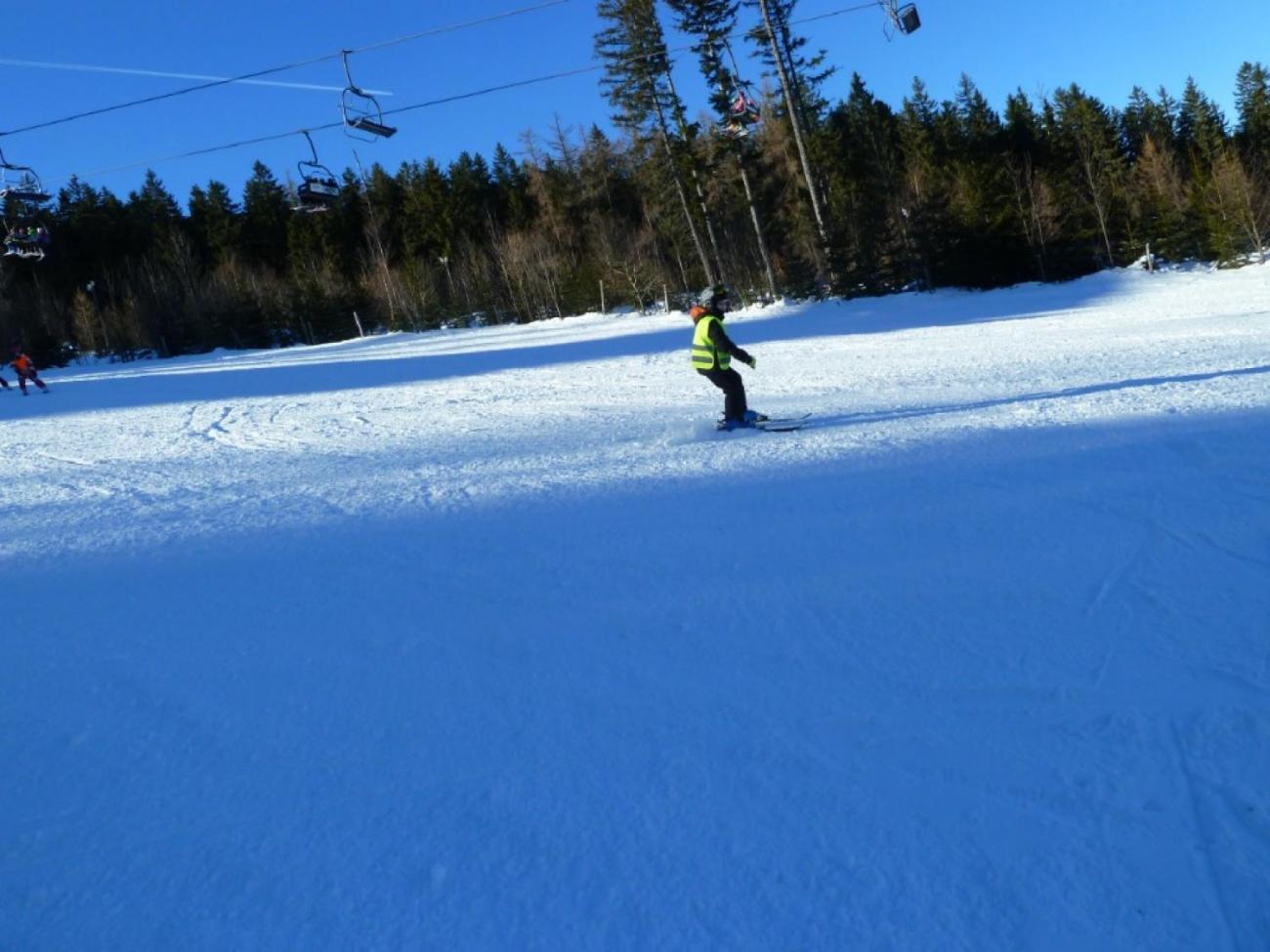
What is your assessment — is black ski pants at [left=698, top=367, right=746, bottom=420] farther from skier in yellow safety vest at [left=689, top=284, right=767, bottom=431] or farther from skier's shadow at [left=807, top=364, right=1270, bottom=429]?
skier's shadow at [left=807, top=364, right=1270, bottom=429]

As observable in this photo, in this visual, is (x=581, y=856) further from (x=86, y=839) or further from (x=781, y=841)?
(x=86, y=839)

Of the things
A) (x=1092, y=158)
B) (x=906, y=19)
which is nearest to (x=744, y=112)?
(x=906, y=19)

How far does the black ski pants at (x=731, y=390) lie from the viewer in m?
8.97

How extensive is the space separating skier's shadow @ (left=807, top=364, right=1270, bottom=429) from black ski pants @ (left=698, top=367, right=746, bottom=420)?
81 centimetres

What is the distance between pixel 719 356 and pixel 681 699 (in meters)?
5.92

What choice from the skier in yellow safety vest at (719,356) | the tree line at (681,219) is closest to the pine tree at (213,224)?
the tree line at (681,219)

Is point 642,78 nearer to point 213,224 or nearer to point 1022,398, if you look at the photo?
point 1022,398

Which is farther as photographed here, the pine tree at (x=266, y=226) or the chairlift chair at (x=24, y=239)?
the pine tree at (x=266, y=226)

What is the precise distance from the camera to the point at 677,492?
6.85 meters

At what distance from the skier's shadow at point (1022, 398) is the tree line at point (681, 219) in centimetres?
1191

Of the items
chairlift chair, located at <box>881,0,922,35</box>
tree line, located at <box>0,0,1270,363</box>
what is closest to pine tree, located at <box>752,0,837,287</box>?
tree line, located at <box>0,0,1270,363</box>

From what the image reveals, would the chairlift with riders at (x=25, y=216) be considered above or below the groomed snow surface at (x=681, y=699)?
above

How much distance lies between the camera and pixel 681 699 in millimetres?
3510

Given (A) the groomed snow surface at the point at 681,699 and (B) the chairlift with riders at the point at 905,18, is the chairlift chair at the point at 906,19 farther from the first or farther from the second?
(A) the groomed snow surface at the point at 681,699
